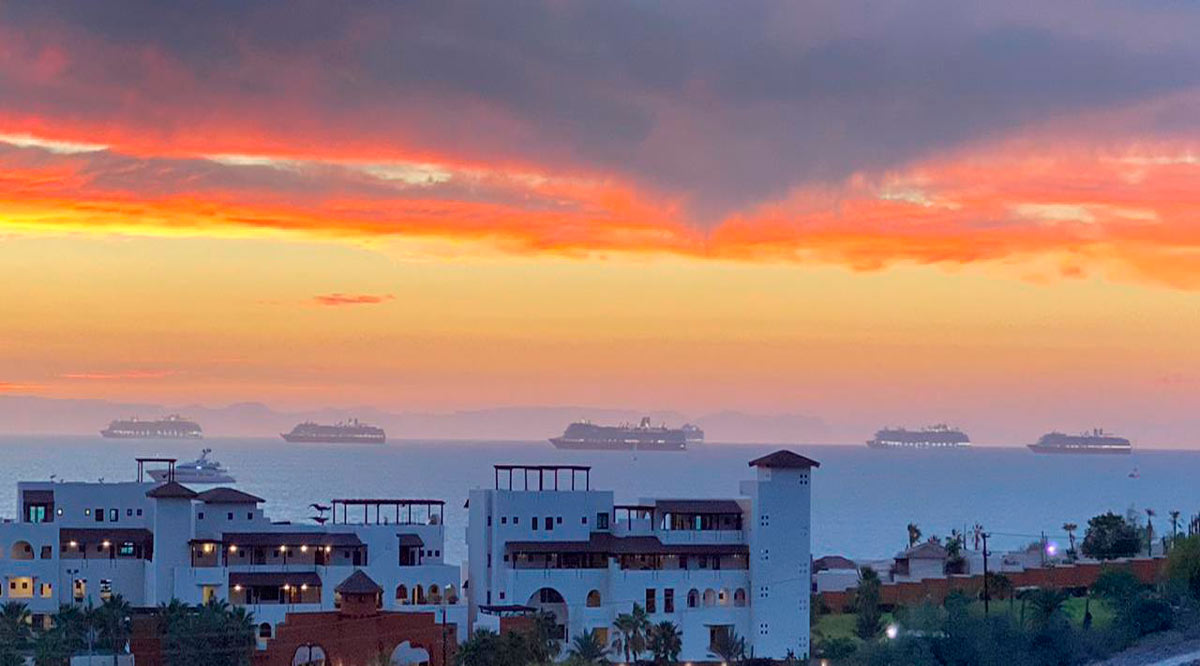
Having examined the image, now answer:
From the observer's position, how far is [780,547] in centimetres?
5884

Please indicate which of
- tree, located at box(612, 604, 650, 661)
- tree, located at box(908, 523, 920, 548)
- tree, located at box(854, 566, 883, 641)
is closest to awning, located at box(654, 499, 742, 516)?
tree, located at box(854, 566, 883, 641)

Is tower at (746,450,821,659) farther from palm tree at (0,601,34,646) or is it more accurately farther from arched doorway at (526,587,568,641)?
palm tree at (0,601,34,646)

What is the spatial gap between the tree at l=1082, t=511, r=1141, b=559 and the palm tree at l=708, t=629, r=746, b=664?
21796 millimetres

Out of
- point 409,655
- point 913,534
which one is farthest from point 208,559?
point 913,534

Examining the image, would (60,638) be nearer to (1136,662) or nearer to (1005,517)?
(1136,662)

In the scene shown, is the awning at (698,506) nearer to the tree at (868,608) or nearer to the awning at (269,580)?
the tree at (868,608)

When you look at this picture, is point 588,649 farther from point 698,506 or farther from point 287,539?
point 287,539

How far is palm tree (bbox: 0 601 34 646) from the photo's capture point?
50.5 metres

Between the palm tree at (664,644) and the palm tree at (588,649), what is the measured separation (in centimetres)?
141

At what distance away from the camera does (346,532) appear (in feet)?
196

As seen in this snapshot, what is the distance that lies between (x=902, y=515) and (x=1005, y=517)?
969 cm

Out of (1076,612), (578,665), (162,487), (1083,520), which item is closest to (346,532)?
(162,487)

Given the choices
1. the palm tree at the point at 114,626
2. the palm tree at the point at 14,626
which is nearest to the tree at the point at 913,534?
the palm tree at the point at 114,626

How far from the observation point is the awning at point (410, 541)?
197 feet
